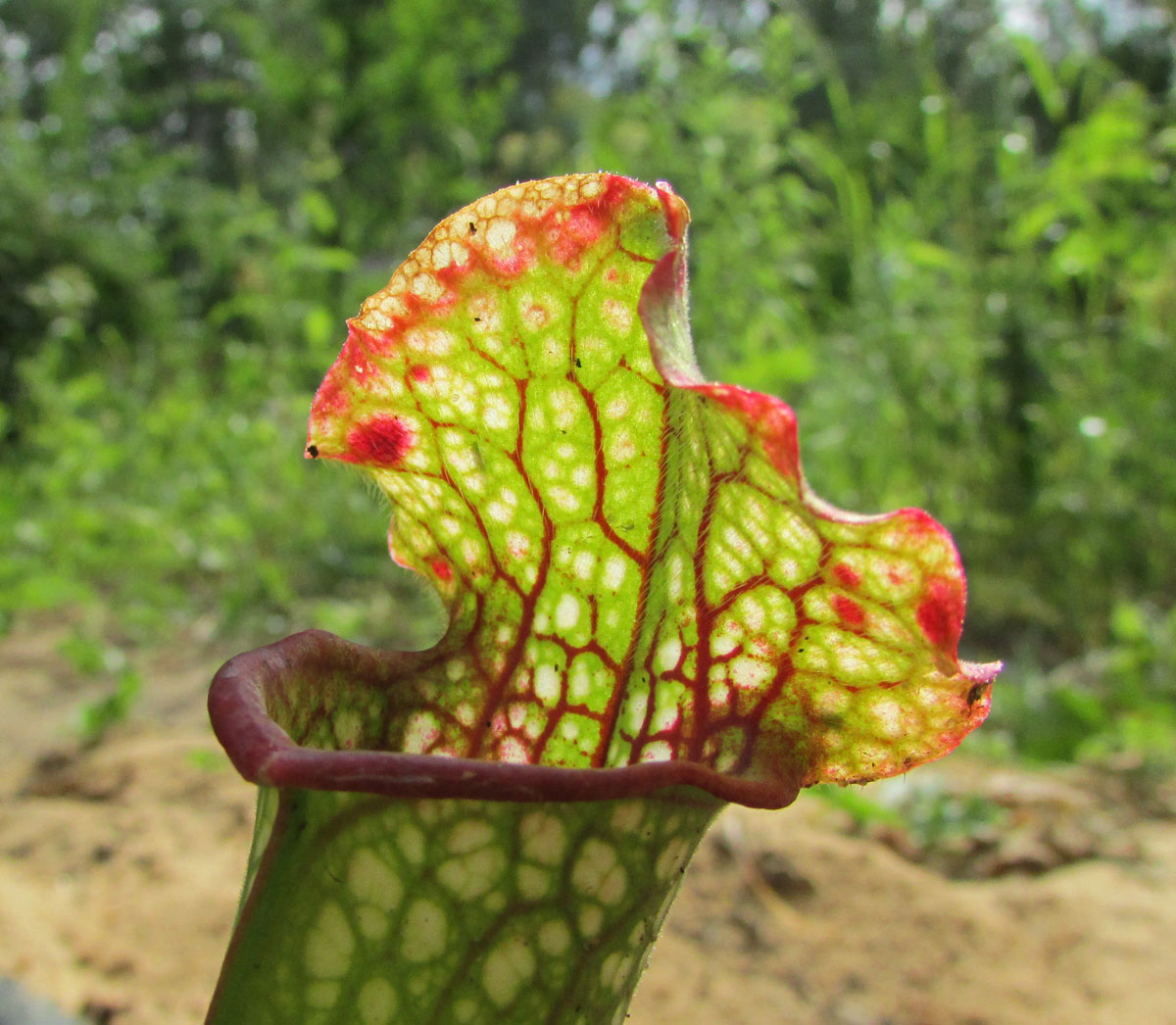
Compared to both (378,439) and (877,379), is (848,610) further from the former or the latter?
(877,379)

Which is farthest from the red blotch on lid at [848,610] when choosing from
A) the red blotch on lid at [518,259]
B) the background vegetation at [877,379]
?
the background vegetation at [877,379]

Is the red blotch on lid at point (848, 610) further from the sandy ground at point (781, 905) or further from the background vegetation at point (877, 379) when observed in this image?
the background vegetation at point (877, 379)

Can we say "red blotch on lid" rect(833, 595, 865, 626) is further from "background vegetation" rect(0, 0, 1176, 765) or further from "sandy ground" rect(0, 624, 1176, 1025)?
"background vegetation" rect(0, 0, 1176, 765)

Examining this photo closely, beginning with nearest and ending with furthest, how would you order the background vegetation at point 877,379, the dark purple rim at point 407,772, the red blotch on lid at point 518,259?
1. the dark purple rim at point 407,772
2. the red blotch on lid at point 518,259
3. the background vegetation at point 877,379

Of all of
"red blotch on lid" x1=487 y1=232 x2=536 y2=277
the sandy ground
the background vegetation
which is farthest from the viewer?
the background vegetation

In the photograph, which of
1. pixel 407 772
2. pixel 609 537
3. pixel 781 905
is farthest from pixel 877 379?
pixel 407 772

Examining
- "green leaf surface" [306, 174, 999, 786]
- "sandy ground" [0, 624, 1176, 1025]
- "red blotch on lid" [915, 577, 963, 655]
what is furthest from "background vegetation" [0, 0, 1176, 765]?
"red blotch on lid" [915, 577, 963, 655]

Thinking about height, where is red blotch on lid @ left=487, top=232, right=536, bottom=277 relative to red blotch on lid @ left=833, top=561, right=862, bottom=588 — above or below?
above

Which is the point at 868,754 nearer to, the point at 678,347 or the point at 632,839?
the point at 632,839
